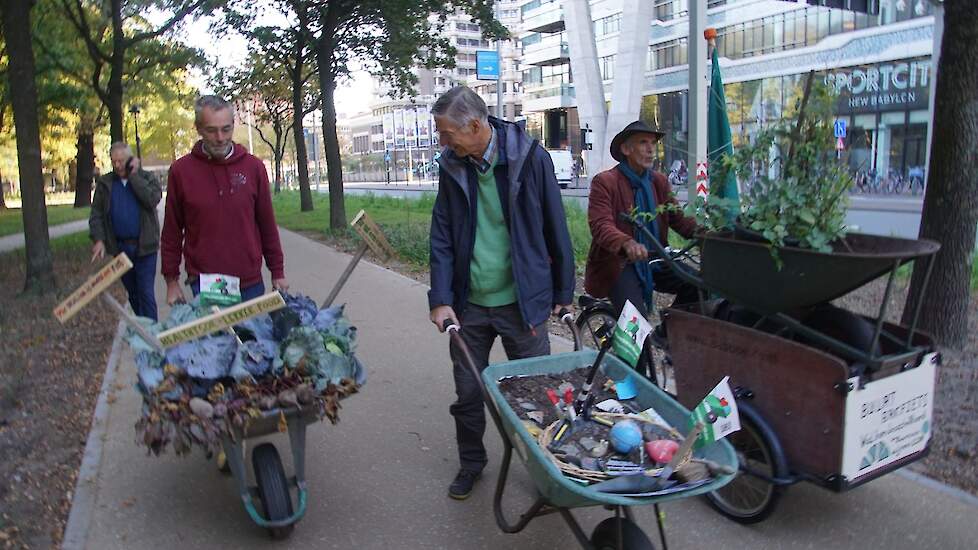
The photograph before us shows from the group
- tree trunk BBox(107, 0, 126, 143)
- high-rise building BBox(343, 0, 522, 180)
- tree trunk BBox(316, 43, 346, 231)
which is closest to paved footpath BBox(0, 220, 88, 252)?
tree trunk BBox(107, 0, 126, 143)

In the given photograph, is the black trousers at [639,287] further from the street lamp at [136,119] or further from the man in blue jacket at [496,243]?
the street lamp at [136,119]

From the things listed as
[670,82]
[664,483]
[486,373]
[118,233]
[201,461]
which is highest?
[670,82]

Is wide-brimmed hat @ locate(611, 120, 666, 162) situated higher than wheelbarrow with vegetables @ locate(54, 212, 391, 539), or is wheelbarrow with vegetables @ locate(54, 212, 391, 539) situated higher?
wide-brimmed hat @ locate(611, 120, 666, 162)

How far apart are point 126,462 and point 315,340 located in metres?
1.84

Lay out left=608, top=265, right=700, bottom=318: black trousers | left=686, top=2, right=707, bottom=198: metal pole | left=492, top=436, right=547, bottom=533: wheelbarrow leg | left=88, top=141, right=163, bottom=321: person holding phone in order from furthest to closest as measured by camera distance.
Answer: left=686, top=2, right=707, bottom=198: metal pole
left=88, top=141, right=163, bottom=321: person holding phone
left=608, top=265, right=700, bottom=318: black trousers
left=492, top=436, right=547, bottom=533: wheelbarrow leg

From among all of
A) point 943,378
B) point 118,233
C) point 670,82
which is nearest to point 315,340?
point 118,233

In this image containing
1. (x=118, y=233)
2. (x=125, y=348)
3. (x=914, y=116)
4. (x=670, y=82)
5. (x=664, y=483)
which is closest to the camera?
(x=664, y=483)

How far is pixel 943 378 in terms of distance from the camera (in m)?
5.01

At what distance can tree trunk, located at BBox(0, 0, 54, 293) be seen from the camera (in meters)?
9.45

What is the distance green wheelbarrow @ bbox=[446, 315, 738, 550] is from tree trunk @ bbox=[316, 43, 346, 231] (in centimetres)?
1421

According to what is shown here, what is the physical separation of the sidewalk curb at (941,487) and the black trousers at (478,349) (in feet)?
6.25

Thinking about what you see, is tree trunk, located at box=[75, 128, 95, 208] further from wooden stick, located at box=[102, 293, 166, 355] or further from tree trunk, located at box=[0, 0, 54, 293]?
wooden stick, located at box=[102, 293, 166, 355]

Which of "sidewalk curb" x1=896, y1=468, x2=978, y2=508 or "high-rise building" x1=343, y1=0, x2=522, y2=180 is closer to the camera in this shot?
"sidewalk curb" x1=896, y1=468, x2=978, y2=508

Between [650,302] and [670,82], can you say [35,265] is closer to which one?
[650,302]
